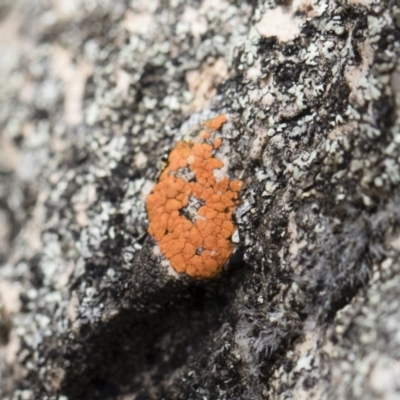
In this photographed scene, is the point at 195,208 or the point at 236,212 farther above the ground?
the point at 195,208

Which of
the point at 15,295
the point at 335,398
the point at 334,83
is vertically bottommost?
the point at 335,398

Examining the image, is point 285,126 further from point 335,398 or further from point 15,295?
point 15,295

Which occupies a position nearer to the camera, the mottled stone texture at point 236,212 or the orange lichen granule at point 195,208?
the mottled stone texture at point 236,212

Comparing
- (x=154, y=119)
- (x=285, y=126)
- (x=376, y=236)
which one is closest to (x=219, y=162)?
(x=285, y=126)

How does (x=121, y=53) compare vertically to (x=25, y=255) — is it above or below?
above
